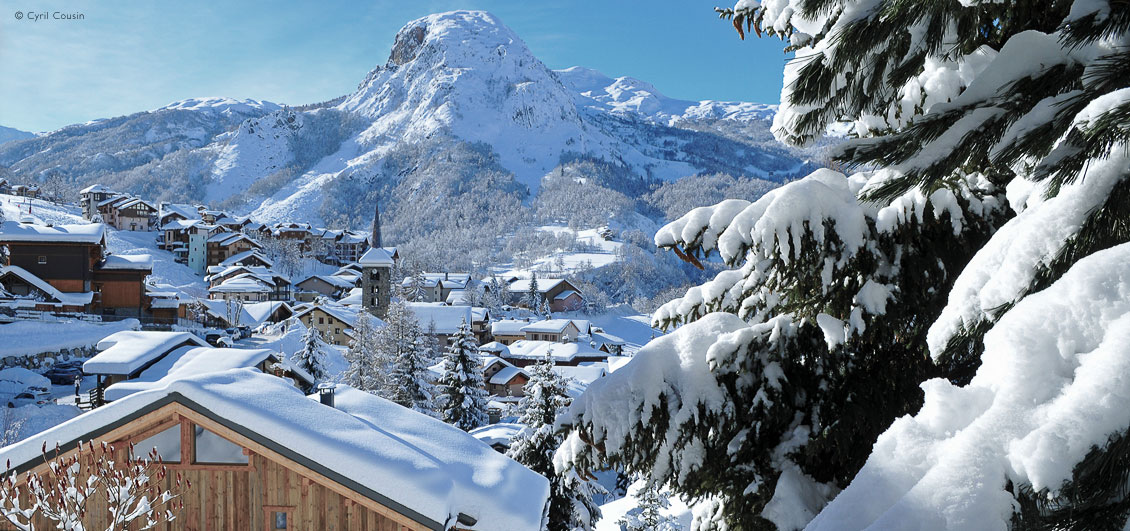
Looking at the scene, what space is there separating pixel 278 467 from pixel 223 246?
278 feet

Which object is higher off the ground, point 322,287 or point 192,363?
Answer: point 192,363

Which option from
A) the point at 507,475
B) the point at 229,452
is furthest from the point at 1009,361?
the point at 229,452

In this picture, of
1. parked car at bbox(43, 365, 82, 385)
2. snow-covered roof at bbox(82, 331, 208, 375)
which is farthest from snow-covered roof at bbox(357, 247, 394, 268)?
snow-covered roof at bbox(82, 331, 208, 375)

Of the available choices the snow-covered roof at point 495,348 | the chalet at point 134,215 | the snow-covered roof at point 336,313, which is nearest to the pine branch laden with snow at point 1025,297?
the snow-covered roof at point 336,313

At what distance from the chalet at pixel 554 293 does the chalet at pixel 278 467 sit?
306 feet

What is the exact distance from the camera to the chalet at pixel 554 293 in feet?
340

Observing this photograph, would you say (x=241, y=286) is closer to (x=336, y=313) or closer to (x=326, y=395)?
(x=336, y=313)

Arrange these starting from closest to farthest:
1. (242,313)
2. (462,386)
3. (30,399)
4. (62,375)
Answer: (30,399) → (62,375) → (462,386) → (242,313)

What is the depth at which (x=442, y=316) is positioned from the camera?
198 ft

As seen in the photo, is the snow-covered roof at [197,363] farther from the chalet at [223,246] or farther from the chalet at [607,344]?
the chalet at [223,246]

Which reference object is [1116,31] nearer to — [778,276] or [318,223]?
[778,276]

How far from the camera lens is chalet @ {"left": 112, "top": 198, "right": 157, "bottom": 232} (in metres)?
88.7

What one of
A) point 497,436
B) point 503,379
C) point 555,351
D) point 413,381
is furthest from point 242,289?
point 497,436

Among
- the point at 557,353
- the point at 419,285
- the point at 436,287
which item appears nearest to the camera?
the point at 557,353
